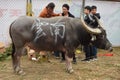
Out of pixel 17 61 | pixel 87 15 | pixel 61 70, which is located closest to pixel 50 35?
pixel 17 61

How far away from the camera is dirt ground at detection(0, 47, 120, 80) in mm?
9008

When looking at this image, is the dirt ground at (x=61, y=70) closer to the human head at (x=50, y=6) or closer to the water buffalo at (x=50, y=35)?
the water buffalo at (x=50, y=35)

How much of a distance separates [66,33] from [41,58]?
191cm

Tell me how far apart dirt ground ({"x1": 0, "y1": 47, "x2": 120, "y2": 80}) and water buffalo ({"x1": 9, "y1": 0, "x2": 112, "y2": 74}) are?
1.04 feet

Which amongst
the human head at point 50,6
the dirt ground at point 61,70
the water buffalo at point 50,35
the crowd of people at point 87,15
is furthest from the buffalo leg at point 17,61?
the human head at point 50,6

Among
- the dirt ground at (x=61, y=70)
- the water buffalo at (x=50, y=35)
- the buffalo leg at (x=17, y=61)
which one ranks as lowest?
the dirt ground at (x=61, y=70)

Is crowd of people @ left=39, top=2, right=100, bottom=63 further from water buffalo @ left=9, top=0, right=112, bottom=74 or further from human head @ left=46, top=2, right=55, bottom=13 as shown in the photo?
water buffalo @ left=9, top=0, right=112, bottom=74

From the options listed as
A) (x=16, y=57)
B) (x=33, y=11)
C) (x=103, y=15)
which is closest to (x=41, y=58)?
(x=16, y=57)

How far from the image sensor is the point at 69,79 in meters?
8.87

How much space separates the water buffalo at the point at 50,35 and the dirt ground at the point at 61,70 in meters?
0.32

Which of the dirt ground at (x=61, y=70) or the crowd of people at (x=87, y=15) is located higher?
the crowd of people at (x=87, y=15)

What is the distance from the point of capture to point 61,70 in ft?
32.1

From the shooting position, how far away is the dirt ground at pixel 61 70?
355 inches

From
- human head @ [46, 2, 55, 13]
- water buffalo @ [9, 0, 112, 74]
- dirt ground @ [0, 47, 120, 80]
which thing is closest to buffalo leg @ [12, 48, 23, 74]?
water buffalo @ [9, 0, 112, 74]
